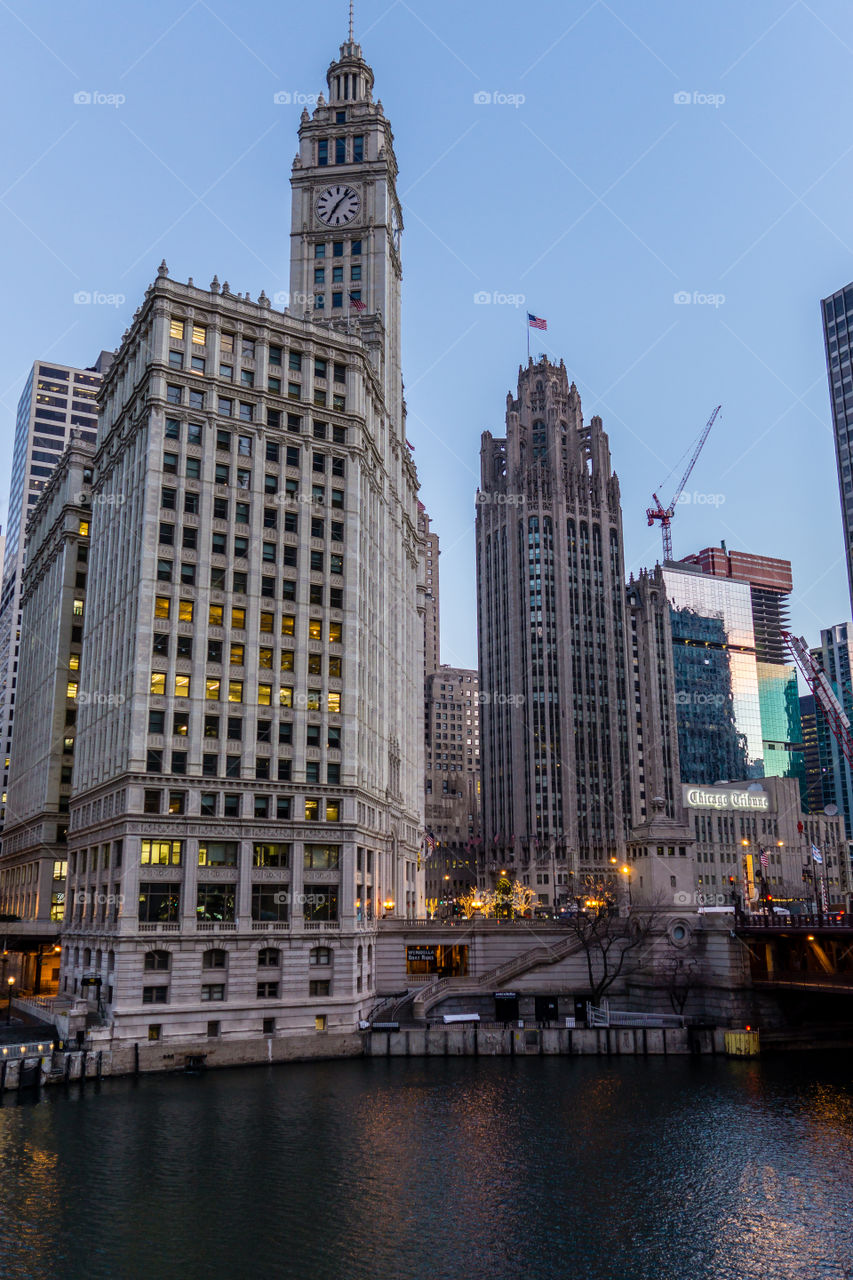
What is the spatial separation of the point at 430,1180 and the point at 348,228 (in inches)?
3991

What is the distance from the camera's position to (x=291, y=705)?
3398 inches

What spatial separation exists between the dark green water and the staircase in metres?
20.5

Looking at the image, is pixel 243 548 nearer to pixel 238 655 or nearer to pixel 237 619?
pixel 237 619

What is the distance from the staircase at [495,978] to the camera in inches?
3511

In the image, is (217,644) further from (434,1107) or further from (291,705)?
(434,1107)

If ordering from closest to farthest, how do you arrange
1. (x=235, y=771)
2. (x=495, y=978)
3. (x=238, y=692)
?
(x=235, y=771) < (x=238, y=692) < (x=495, y=978)

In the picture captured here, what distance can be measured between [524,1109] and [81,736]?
59.4 metres

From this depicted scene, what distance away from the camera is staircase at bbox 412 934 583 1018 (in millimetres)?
89188

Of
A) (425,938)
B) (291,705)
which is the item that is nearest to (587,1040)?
(425,938)

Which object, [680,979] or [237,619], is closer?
[237,619]

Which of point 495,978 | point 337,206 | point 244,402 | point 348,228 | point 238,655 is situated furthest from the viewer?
point 337,206

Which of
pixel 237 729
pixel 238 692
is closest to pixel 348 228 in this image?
pixel 238 692

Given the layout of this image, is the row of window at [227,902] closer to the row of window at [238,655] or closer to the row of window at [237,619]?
the row of window at [238,655]

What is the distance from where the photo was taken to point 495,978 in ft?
302
